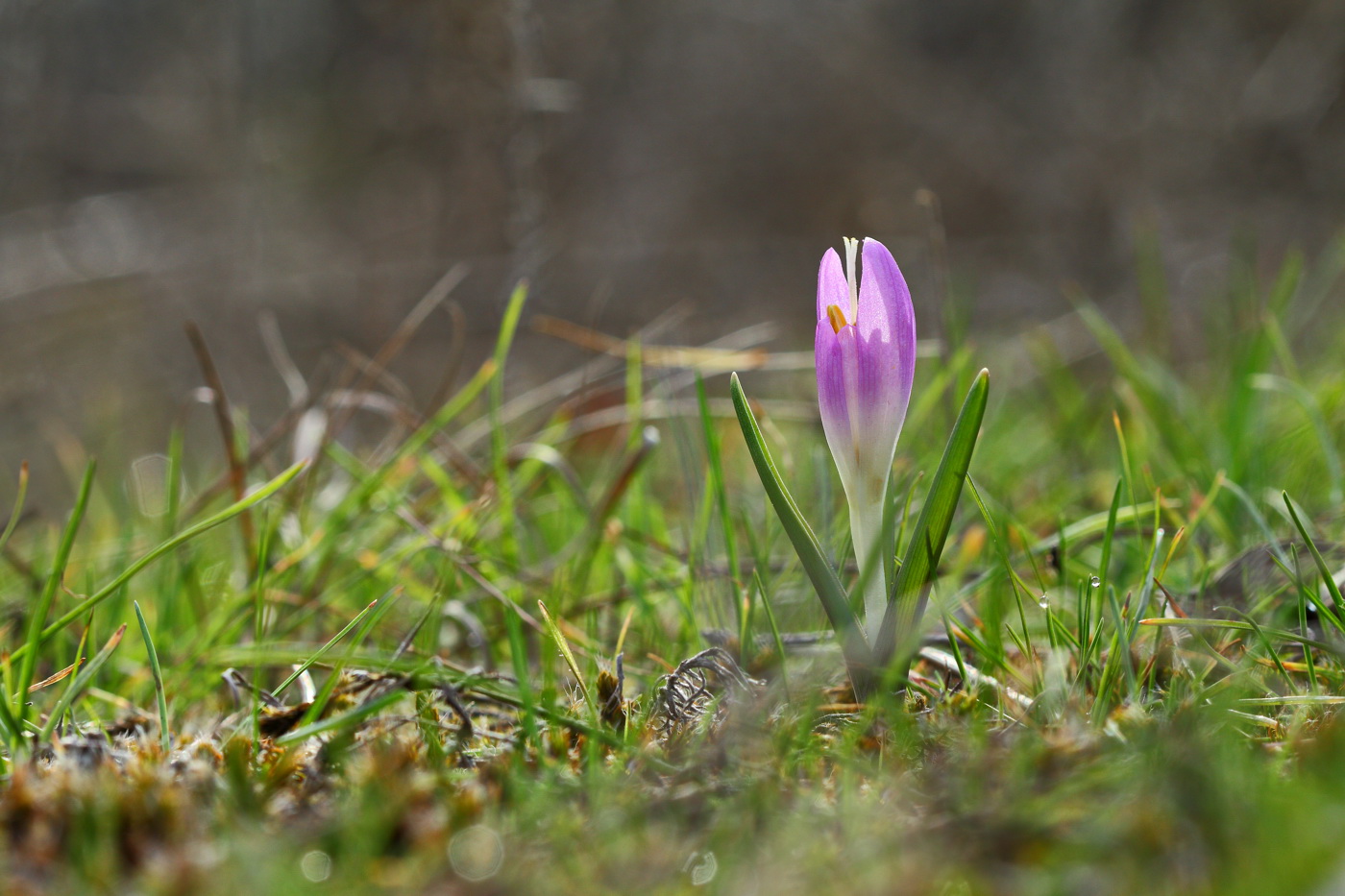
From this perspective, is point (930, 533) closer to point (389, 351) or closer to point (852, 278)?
point (852, 278)

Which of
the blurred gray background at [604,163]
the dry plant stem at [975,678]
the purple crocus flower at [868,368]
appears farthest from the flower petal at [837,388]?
the blurred gray background at [604,163]

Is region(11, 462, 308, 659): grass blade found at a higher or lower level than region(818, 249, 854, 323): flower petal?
lower

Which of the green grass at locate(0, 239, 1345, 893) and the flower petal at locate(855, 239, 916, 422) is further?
the flower petal at locate(855, 239, 916, 422)

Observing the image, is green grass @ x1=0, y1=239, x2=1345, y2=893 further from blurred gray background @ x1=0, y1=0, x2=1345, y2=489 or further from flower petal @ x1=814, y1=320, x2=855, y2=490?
blurred gray background @ x1=0, y1=0, x2=1345, y2=489

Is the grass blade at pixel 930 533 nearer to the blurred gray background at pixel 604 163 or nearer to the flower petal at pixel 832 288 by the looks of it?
the flower petal at pixel 832 288

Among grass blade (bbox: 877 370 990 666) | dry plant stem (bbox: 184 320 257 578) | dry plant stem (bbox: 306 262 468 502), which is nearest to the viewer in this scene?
grass blade (bbox: 877 370 990 666)

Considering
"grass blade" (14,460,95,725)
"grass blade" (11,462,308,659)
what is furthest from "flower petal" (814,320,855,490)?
"grass blade" (14,460,95,725)
